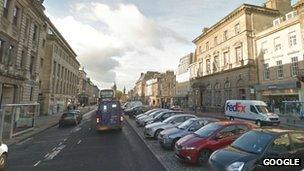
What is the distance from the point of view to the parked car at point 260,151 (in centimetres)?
707

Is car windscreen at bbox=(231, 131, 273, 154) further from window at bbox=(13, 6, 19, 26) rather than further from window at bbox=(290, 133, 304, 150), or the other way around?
window at bbox=(13, 6, 19, 26)

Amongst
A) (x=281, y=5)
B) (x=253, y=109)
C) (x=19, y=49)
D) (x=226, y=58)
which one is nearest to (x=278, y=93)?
(x=253, y=109)

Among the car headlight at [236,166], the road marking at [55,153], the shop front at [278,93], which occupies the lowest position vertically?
the road marking at [55,153]

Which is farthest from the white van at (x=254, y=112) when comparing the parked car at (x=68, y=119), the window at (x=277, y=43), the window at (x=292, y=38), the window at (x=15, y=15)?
the window at (x=15, y=15)

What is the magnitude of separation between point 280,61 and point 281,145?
3241 centimetres

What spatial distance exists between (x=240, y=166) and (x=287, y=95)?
3178 centimetres

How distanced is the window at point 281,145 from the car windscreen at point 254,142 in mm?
190

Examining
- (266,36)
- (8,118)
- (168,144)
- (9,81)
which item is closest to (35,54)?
(9,81)

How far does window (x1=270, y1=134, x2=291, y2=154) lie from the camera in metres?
7.34

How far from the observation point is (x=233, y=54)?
1889 inches

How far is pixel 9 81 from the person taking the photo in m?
26.5

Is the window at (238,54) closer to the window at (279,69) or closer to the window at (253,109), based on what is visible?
the window at (279,69)

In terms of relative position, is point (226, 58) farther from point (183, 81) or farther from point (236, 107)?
point (183, 81)

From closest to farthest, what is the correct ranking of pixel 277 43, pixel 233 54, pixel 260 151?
1. pixel 260 151
2. pixel 277 43
3. pixel 233 54
